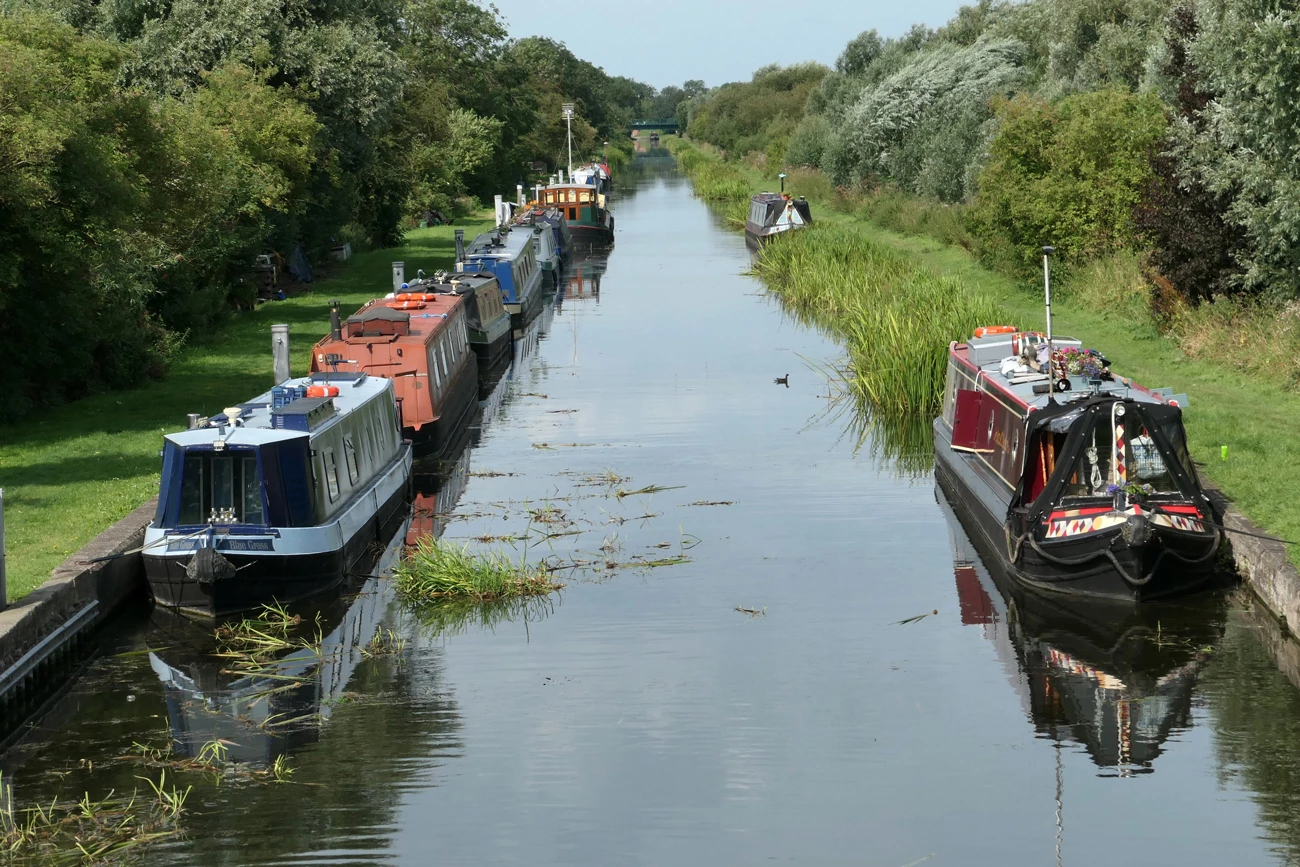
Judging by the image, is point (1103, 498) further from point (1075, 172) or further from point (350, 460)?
point (1075, 172)

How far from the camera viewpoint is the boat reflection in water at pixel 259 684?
42.4ft

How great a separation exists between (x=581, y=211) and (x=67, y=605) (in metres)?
45.7

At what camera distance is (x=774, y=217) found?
51.9 metres

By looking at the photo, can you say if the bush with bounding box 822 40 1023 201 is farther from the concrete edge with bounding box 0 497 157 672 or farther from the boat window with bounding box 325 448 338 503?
the concrete edge with bounding box 0 497 157 672

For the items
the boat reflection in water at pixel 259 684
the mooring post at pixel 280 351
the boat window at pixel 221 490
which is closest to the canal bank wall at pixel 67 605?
the boat reflection in water at pixel 259 684

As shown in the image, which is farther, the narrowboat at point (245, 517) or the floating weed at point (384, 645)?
the narrowboat at point (245, 517)

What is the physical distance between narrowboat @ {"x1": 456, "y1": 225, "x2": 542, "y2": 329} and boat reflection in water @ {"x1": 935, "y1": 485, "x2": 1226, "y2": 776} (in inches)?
873

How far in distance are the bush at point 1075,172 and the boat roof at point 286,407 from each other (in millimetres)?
18786

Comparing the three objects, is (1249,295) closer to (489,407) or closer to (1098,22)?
(489,407)

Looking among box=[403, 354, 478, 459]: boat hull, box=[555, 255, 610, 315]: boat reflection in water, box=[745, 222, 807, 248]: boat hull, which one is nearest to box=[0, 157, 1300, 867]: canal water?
box=[403, 354, 478, 459]: boat hull

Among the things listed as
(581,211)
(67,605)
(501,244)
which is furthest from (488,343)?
(581,211)

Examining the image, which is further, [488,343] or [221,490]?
[488,343]

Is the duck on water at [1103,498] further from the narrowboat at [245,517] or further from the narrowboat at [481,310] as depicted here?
the narrowboat at [481,310]

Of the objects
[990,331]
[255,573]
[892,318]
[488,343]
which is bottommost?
[255,573]
